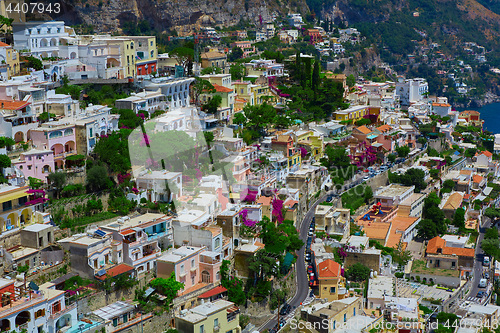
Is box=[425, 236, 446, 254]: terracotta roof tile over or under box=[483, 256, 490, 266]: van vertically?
over

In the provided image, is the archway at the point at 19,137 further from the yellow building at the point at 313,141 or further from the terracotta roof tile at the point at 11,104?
the yellow building at the point at 313,141

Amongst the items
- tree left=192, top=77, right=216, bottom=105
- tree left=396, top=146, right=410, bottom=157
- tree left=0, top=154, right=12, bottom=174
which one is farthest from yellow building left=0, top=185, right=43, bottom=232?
tree left=396, top=146, right=410, bottom=157

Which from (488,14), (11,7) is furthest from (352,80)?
(488,14)

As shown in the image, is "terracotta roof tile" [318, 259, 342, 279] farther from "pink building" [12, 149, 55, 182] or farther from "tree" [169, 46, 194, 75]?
"tree" [169, 46, 194, 75]

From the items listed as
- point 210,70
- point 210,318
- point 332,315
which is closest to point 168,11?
point 210,70

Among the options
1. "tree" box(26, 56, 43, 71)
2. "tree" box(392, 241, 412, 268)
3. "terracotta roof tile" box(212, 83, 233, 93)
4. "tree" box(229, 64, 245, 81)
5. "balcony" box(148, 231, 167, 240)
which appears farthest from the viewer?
"tree" box(229, 64, 245, 81)

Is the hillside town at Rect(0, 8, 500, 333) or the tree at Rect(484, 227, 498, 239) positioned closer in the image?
the hillside town at Rect(0, 8, 500, 333)

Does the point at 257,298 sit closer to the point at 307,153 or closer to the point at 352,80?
the point at 307,153
